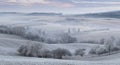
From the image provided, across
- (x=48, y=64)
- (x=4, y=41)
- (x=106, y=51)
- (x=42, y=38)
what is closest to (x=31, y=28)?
(x=42, y=38)

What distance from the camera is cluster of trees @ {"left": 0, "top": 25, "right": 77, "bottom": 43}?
8191 cm

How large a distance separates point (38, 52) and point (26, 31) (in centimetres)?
4189

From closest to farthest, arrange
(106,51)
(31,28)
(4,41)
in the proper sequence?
(106,51) → (4,41) → (31,28)

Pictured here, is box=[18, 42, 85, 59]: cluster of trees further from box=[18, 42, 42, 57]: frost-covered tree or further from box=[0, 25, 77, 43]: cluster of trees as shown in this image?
box=[0, 25, 77, 43]: cluster of trees

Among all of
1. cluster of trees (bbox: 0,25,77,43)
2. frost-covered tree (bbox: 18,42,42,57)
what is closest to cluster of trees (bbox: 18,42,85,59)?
frost-covered tree (bbox: 18,42,42,57)

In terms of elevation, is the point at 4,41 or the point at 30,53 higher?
the point at 30,53

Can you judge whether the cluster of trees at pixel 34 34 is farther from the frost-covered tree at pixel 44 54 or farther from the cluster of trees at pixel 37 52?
the frost-covered tree at pixel 44 54

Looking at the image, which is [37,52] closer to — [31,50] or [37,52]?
[37,52]

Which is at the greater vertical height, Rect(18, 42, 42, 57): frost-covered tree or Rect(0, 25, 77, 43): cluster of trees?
Rect(18, 42, 42, 57): frost-covered tree

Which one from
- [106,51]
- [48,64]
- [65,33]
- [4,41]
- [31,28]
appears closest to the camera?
[48,64]

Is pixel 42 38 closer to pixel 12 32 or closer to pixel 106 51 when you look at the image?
pixel 12 32

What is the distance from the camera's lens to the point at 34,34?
85.0 m

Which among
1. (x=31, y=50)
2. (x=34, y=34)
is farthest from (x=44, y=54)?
(x=34, y=34)

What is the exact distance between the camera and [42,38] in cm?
8281
